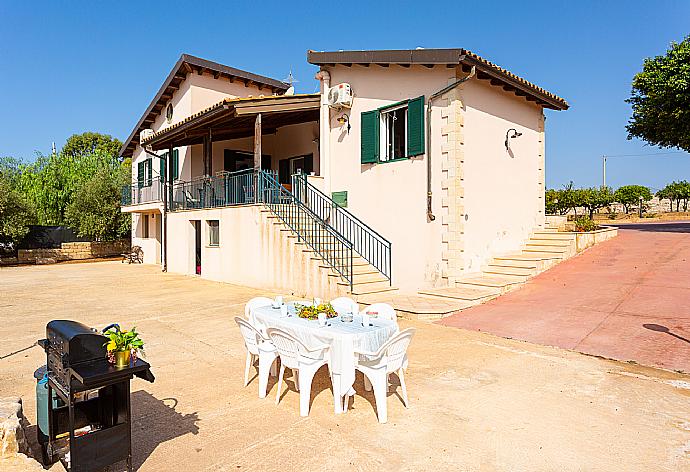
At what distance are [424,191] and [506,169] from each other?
2710mm

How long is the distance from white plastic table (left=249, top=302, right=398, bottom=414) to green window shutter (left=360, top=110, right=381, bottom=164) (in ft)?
23.3

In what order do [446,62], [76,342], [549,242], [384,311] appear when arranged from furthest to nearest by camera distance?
[549,242], [446,62], [384,311], [76,342]

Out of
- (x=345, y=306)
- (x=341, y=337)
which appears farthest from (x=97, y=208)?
(x=341, y=337)

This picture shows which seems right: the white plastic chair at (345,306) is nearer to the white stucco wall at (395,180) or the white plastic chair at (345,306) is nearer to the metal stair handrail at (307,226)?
the metal stair handrail at (307,226)

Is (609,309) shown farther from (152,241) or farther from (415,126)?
(152,241)

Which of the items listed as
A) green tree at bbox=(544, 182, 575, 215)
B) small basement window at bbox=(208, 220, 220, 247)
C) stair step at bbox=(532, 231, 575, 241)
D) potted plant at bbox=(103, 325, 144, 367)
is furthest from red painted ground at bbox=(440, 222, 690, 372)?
green tree at bbox=(544, 182, 575, 215)

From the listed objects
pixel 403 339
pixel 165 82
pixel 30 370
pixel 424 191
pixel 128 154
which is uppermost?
pixel 165 82

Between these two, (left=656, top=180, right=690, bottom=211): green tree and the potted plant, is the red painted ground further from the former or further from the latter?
(left=656, top=180, right=690, bottom=211): green tree

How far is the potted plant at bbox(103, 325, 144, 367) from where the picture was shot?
267cm

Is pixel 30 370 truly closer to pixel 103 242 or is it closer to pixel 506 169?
pixel 506 169

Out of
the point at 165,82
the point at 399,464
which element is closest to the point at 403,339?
the point at 399,464

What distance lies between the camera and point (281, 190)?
11.5m

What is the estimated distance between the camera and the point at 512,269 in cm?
995

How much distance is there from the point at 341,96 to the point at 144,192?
1276 centimetres
